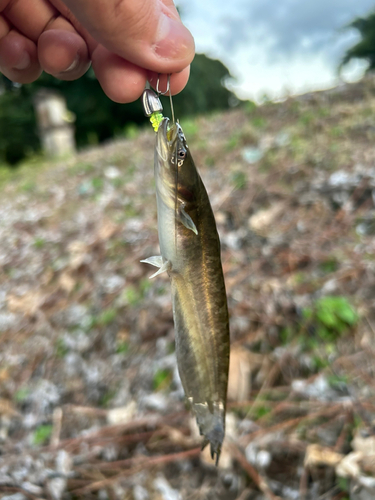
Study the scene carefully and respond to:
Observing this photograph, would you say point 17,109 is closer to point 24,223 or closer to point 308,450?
point 24,223

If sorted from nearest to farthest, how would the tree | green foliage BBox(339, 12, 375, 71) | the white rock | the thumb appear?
the thumb, the white rock, green foliage BBox(339, 12, 375, 71), the tree

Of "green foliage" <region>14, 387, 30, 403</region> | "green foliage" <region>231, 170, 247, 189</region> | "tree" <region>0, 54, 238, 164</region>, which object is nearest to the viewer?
"green foliage" <region>14, 387, 30, 403</region>

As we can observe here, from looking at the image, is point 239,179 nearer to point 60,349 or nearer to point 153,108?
point 60,349

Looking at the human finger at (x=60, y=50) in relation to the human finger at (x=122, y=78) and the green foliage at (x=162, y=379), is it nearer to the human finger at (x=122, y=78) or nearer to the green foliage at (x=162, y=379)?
the human finger at (x=122, y=78)

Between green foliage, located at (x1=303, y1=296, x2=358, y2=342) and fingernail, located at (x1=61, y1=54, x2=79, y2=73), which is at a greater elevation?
fingernail, located at (x1=61, y1=54, x2=79, y2=73)

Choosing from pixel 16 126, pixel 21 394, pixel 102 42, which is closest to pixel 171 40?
pixel 102 42

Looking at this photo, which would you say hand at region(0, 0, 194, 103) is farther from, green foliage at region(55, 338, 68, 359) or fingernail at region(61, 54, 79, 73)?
green foliage at region(55, 338, 68, 359)

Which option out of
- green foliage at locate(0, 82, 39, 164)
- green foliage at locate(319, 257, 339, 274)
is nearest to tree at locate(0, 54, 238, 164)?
green foliage at locate(0, 82, 39, 164)

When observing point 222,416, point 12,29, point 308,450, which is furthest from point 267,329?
point 12,29
